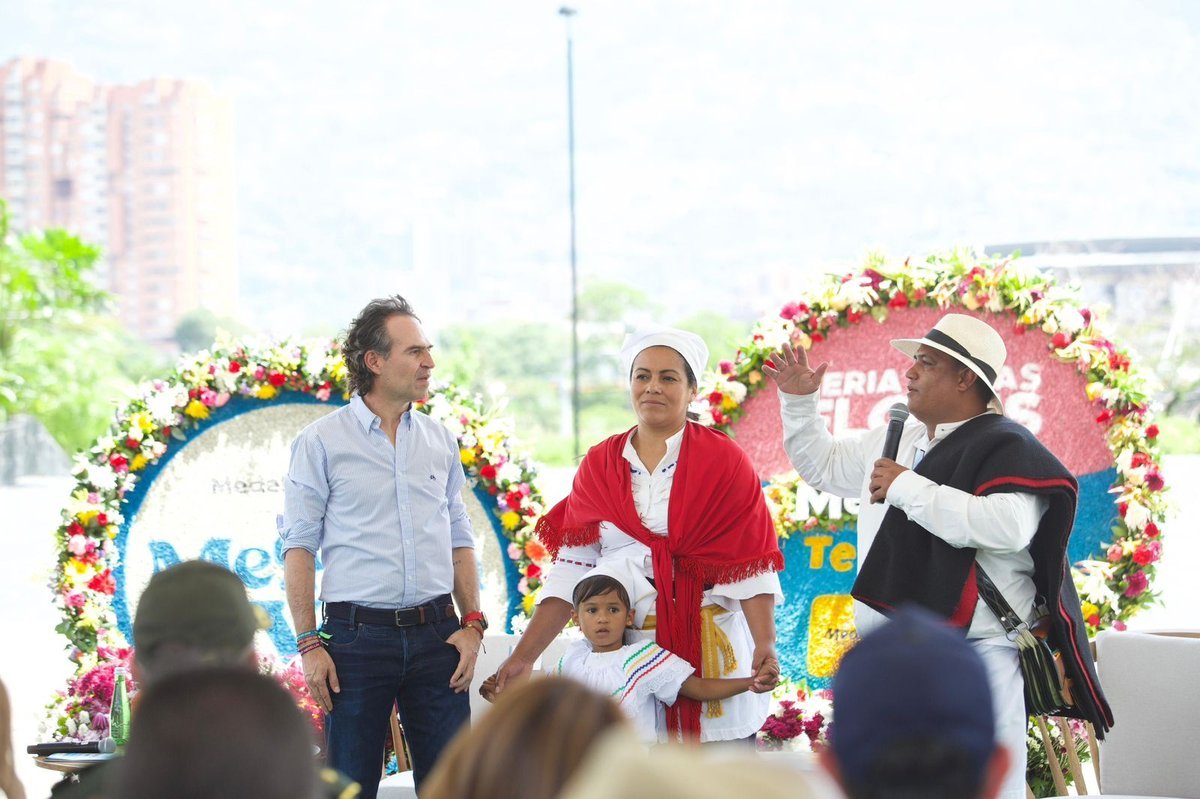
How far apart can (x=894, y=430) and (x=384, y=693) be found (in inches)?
63.1

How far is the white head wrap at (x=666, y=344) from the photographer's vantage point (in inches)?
143

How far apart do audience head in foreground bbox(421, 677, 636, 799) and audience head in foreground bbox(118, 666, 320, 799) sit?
16cm

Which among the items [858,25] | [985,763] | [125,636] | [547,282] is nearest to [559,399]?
[547,282]

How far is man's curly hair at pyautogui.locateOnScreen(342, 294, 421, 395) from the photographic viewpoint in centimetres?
383

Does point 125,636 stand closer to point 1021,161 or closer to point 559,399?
point 559,399

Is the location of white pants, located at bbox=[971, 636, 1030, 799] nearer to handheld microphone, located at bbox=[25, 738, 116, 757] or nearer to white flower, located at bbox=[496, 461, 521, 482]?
handheld microphone, located at bbox=[25, 738, 116, 757]

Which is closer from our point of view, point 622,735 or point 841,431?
point 622,735

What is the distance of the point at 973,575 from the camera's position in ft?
11.2

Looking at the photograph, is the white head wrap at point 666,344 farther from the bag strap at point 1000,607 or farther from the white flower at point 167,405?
the white flower at point 167,405

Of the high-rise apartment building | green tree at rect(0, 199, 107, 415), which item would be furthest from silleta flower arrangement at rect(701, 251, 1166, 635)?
the high-rise apartment building

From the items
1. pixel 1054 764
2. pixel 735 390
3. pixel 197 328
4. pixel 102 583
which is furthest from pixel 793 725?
pixel 197 328

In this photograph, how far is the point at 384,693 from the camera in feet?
12.1

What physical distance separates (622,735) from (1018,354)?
15.7 ft

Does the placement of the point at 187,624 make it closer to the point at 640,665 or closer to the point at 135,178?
the point at 640,665
